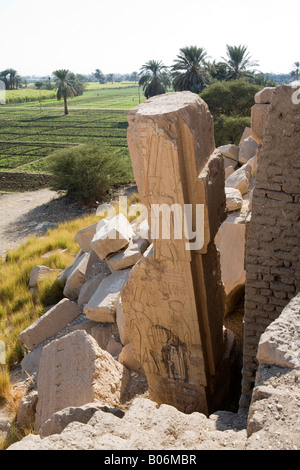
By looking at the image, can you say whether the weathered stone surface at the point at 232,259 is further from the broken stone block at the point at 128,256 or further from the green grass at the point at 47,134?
the green grass at the point at 47,134

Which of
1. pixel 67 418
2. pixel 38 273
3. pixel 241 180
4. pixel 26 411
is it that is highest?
pixel 241 180

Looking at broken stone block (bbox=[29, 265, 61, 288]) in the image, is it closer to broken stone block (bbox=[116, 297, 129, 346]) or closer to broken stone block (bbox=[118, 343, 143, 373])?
broken stone block (bbox=[116, 297, 129, 346])

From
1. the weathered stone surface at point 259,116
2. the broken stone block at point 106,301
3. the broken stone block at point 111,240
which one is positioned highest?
the weathered stone surface at point 259,116

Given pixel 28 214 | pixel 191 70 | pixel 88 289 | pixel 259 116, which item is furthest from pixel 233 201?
pixel 191 70

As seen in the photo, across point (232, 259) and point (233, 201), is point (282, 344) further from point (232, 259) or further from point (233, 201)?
point (233, 201)

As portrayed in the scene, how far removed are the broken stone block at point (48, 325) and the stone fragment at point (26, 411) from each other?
141 centimetres

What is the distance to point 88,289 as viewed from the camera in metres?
6.32

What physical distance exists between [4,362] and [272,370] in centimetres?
458

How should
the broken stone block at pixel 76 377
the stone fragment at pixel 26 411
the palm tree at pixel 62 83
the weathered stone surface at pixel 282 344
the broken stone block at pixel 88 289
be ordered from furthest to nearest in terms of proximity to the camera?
1. the palm tree at pixel 62 83
2. the broken stone block at pixel 88 289
3. the stone fragment at pixel 26 411
4. the broken stone block at pixel 76 377
5. the weathered stone surface at pixel 282 344

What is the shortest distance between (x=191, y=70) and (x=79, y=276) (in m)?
16.7

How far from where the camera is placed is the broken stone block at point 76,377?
3.93m

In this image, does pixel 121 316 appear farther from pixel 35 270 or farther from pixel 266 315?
pixel 35 270

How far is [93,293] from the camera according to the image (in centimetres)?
635

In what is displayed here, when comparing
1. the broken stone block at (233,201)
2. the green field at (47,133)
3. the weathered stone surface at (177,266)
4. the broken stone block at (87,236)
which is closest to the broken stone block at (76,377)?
the weathered stone surface at (177,266)
